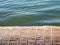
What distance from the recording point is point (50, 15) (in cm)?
373

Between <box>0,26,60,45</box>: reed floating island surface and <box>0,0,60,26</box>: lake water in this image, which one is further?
<box>0,0,60,26</box>: lake water

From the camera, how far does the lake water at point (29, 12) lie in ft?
11.6

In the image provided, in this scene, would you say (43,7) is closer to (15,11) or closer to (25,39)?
(15,11)

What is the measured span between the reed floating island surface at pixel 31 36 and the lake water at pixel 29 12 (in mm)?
920

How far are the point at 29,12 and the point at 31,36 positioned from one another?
1673mm

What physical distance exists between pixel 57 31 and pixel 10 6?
2321mm

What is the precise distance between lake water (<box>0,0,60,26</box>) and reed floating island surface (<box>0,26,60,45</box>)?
36.2 inches

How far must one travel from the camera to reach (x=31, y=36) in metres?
2.39

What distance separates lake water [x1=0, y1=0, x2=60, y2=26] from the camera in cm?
354

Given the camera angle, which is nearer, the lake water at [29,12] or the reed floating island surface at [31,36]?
the reed floating island surface at [31,36]

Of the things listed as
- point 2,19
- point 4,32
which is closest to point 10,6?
point 2,19

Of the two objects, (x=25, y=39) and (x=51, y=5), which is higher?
(x=51, y=5)

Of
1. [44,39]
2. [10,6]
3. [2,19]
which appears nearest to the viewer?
[44,39]

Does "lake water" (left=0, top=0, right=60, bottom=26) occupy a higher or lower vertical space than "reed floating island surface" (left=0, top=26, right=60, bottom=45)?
higher
